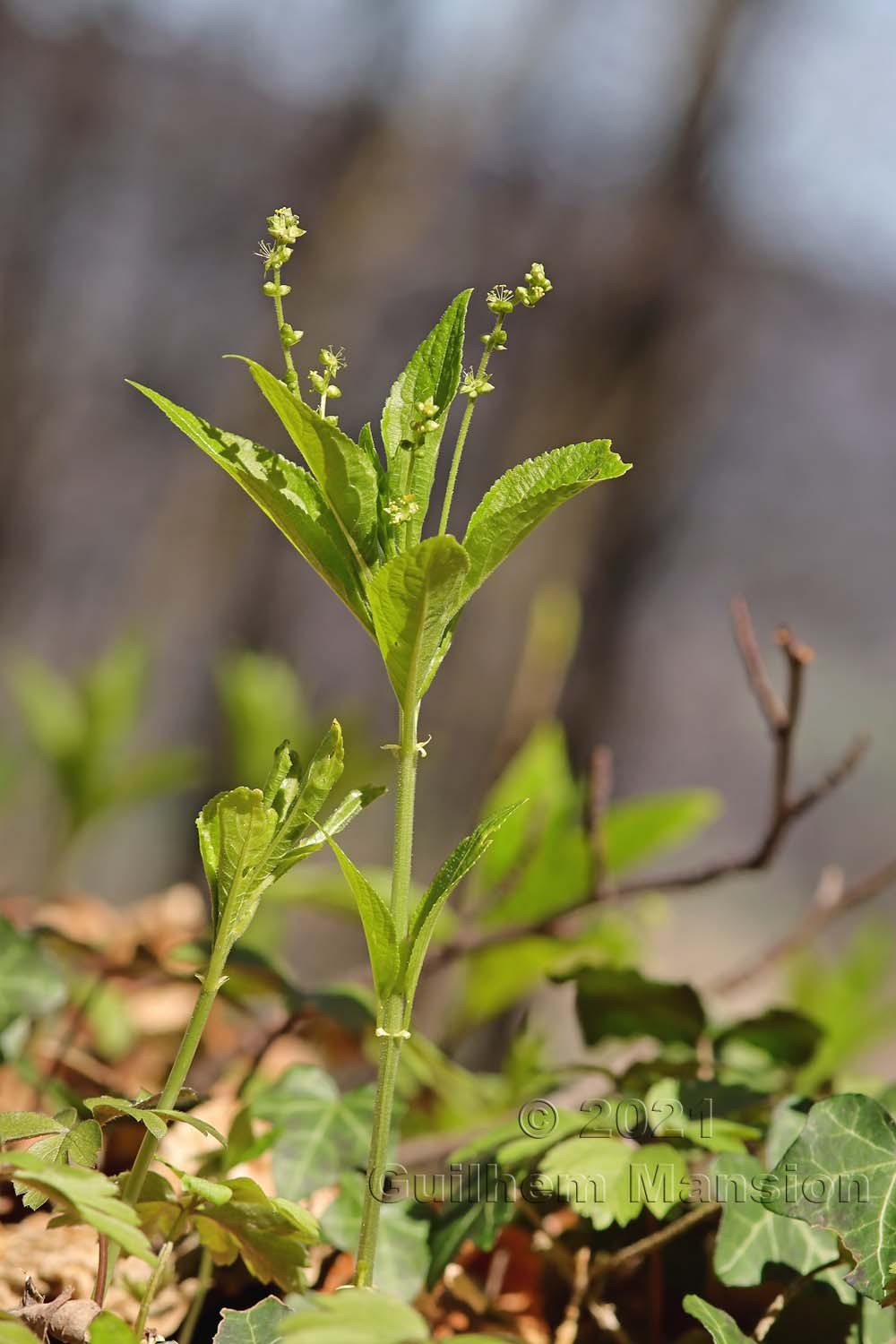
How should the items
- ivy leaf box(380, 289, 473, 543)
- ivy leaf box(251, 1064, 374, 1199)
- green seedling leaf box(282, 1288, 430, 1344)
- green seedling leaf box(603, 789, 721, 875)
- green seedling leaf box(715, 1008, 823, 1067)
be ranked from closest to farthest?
green seedling leaf box(282, 1288, 430, 1344)
ivy leaf box(380, 289, 473, 543)
ivy leaf box(251, 1064, 374, 1199)
green seedling leaf box(715, 1008, 823, 1067)
green seedling leaf box(603, 789, 721, 875)

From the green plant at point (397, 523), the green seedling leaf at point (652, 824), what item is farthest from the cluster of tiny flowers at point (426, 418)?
the green seedling leaf at point (652, 824)

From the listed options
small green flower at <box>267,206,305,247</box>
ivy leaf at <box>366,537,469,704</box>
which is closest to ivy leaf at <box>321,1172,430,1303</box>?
ivy leaf at <box>366,537,469,704</box>

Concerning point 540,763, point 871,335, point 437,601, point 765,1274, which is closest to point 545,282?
point 437,601

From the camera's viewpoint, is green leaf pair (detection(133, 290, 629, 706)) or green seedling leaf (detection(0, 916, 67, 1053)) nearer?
green leaf pair (detection(133, 290, 629, 706))

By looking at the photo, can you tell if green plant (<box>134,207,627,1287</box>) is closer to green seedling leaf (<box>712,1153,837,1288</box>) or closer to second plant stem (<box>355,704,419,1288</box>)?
second plant stem (<box>355,704,419,1288</box>)

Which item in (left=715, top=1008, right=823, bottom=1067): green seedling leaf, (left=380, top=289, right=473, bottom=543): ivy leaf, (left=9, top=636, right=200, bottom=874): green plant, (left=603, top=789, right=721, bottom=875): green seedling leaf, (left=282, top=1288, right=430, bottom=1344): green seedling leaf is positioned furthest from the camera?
(left=9, top=636, right=200, bottom=874): green plant

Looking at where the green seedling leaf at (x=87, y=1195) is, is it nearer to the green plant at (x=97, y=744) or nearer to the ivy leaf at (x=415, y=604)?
the ivy leaf at (x=415, y=604)

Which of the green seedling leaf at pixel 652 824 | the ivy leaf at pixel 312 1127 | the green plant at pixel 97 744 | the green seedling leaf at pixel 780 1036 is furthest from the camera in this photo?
the green plant at pixel 97 744

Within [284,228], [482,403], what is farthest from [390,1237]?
[482,403]
